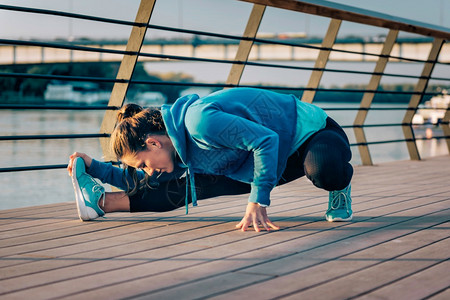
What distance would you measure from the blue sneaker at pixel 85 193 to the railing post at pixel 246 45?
160 centimetres

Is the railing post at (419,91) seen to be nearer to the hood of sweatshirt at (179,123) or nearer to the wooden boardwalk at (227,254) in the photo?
the wooden boardwalk at (227,254)

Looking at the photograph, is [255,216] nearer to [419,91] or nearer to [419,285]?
[419,285]

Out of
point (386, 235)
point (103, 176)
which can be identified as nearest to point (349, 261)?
point (386, 235)

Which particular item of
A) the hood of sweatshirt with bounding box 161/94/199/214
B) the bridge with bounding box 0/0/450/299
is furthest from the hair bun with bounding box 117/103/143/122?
the bridge with bounding box 0/0/450/299

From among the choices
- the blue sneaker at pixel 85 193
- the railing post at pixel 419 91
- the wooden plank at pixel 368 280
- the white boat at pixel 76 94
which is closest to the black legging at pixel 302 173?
the blue sneaker at pixel 85 193

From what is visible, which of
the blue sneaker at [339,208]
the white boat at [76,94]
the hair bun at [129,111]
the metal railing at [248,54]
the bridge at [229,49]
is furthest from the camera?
the white boat at [76,94]

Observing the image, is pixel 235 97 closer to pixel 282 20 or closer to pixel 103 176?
pixel 103 176

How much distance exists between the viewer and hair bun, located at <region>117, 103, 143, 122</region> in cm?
224

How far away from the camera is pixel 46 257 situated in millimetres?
1815

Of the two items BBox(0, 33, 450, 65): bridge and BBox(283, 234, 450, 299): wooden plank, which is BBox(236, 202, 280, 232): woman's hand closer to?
BBox(283, 234, 450, 299): wooden plank

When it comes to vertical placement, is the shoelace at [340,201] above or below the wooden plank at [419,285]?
above

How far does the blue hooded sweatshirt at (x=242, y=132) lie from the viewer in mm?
2080

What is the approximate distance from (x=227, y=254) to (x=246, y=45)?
86.8 inches

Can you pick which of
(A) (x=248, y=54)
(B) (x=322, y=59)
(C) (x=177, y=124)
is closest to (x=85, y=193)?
(C) (x=177, y=124)
